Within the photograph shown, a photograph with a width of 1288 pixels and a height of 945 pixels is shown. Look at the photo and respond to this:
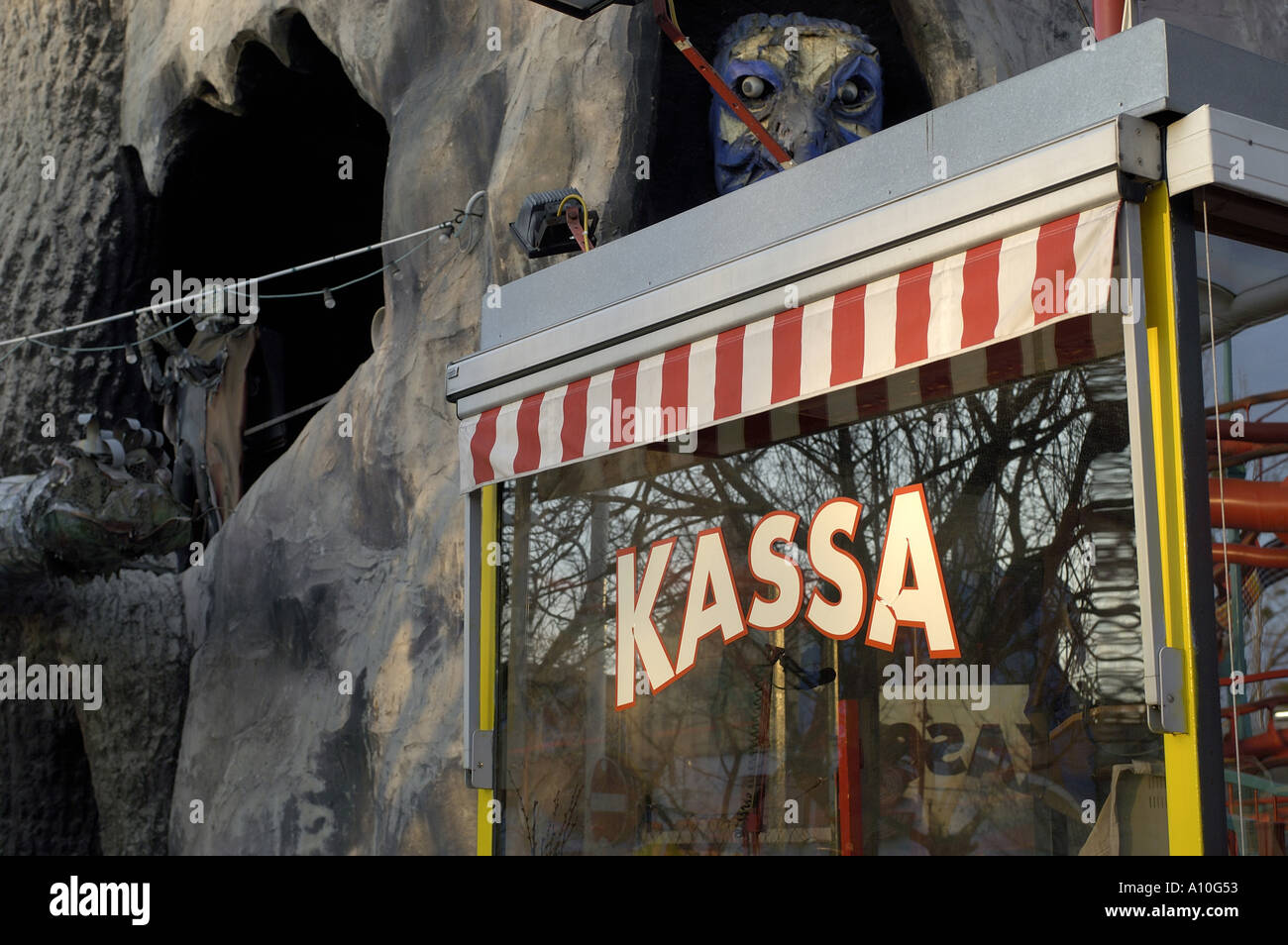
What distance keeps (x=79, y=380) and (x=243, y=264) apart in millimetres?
1914

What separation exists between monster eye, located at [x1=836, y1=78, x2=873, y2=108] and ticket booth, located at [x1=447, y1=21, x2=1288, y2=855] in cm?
351

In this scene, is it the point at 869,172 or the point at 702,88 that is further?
the point at 702,88

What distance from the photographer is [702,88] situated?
8172mm

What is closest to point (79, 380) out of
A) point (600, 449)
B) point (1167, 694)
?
point (600, 449)

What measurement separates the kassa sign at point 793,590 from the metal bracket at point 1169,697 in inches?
20.2

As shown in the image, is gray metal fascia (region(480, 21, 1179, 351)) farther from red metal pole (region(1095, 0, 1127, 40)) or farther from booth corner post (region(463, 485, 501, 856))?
red metal pole (region(1095, 0, 1127, 40))

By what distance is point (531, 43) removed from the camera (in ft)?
27.2

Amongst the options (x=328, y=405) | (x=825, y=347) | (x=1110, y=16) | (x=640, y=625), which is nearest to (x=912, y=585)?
(x=825, y=347)

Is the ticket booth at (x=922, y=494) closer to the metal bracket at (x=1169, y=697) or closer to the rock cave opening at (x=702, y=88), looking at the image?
the metal bracket at (x=1169, y=697)

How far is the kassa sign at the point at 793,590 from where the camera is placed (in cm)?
346

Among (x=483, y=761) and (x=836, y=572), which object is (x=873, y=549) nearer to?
(x=836, y=572)

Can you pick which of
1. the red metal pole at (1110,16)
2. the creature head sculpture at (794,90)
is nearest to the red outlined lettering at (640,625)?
the red metal pole at (1110,16)

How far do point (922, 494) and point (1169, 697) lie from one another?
766 mm
